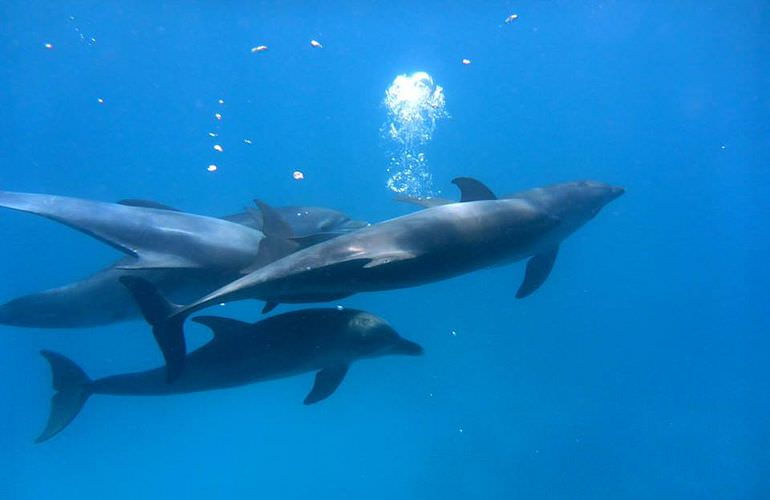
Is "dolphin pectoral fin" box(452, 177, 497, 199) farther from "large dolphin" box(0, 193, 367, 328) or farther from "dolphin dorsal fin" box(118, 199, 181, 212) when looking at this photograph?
"dolphin dorsal fin" box(118, 199, 181, 212)

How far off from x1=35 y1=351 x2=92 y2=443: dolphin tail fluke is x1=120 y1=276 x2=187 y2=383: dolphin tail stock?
4.18 m

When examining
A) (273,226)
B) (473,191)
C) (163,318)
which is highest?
(473,191)

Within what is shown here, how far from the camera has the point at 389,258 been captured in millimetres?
5820

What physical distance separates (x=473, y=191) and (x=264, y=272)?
310cm

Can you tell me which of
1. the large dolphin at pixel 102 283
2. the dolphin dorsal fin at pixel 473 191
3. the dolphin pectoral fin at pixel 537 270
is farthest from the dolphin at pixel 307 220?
the dolphin pectoral fin at pixel 537 270

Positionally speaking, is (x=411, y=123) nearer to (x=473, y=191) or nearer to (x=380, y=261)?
(x=473, y=191)

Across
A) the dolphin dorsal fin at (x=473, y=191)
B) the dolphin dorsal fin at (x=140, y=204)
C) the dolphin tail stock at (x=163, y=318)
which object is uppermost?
the dolphin dorsal fin at (x=140, y=204)

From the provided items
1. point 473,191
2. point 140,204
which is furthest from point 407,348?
point 140,204

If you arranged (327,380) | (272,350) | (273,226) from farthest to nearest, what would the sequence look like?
(327,380) < (272,350) < (273,226)

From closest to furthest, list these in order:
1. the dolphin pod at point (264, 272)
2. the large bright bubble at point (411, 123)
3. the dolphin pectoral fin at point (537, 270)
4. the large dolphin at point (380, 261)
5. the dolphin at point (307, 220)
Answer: the large dolphin at point (380, 261) < the dolphin pod at point (264, 272) < the dolphin at point (307, 220) < the dolphin pectoral fin at point (537, 270) < the large bright bubble at point (411, 123)

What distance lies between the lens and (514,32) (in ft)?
90.1

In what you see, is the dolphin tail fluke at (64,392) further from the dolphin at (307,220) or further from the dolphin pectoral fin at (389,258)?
the dolphin pectoral fin at (389,258)

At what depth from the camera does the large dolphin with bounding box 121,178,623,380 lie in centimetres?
576

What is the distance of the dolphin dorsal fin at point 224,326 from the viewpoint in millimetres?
7613
